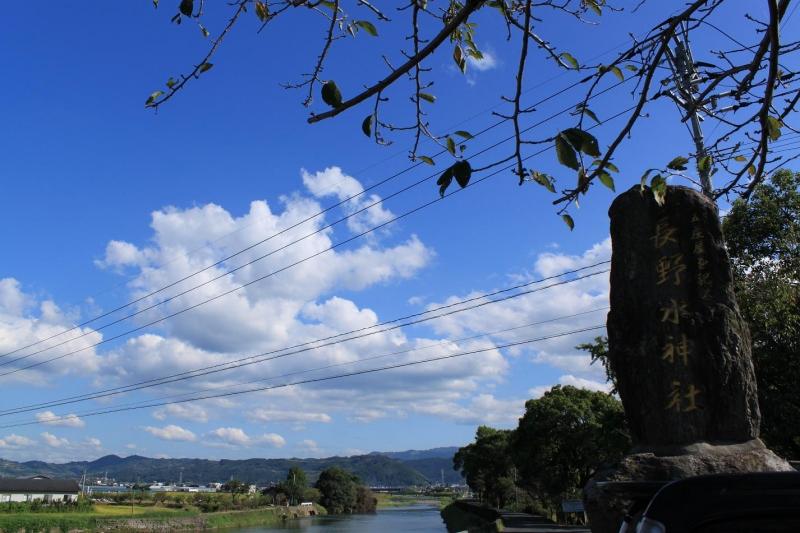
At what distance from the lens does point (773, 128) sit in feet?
7.85

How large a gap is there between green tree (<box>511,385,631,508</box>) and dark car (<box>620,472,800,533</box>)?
90.4ft

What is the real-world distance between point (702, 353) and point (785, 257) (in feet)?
24.8

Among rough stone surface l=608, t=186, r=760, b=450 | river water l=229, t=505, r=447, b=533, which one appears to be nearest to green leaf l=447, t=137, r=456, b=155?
rough stone surface l=608, t=186, r=760, b=450

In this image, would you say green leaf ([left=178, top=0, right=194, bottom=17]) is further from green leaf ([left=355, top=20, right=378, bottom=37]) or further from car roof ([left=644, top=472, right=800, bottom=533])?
car roof ([left=644, top=472, right=800, bottom=533])

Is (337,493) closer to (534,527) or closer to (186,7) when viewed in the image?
(534,527)

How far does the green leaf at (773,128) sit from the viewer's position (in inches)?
93.2

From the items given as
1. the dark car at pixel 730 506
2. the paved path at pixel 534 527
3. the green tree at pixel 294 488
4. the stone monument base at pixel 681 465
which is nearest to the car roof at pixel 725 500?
the dark car at pixel 730 506

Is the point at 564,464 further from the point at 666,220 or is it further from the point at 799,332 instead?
the point at 666,220

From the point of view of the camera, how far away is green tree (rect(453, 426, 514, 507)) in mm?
46094

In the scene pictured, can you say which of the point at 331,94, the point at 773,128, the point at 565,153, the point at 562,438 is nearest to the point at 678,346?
the point at 773,128

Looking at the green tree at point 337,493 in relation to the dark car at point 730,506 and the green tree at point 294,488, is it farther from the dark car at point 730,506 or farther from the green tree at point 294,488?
the dark car at point 730,506

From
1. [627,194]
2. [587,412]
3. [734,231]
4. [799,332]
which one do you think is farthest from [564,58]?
[587,412]

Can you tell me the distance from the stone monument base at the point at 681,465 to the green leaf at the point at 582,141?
402cm

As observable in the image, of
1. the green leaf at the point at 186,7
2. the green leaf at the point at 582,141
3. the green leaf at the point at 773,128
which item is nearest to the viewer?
the green leaf at the point at 582,141
